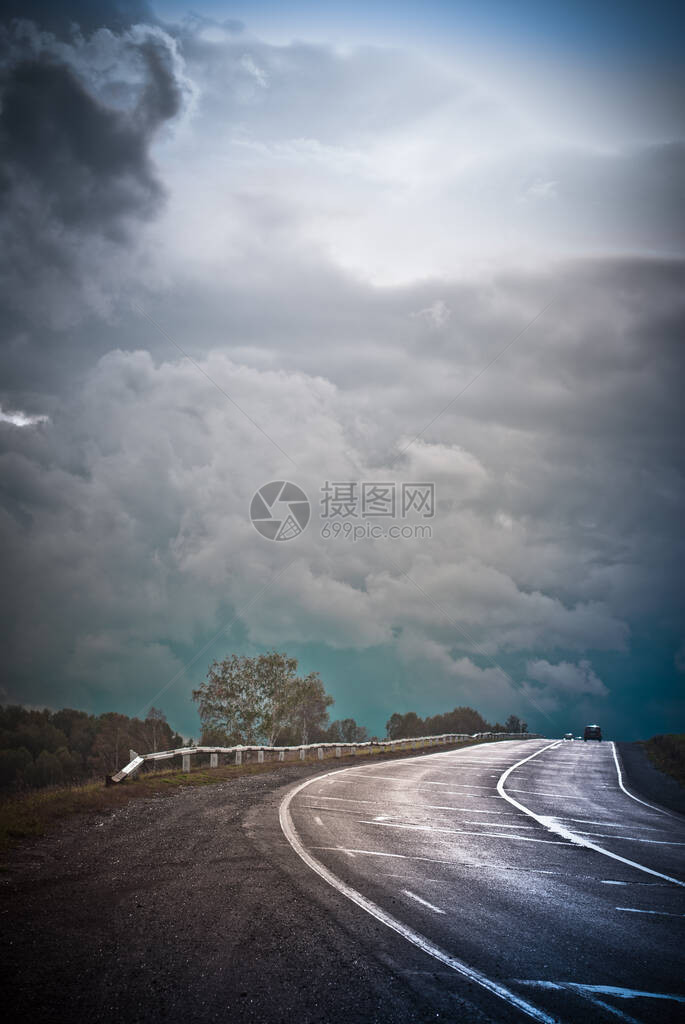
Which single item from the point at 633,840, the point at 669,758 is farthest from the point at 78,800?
the point at 669,758

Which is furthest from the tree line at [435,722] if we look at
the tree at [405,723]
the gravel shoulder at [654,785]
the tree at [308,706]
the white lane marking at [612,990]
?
the white lane marking at [612,990]

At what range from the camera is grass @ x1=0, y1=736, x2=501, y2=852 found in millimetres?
11195

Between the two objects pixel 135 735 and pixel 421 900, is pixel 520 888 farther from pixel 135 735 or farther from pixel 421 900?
pixel 135 735

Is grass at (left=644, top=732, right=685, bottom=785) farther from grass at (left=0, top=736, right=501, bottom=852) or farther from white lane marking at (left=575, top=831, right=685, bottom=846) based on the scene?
grass at (left=0, top=736, right=501, bottom=852)

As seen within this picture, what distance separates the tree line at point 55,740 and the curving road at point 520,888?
6346cm

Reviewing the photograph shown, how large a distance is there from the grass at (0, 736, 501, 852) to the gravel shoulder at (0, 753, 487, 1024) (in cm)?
127

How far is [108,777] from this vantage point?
57.5 ft

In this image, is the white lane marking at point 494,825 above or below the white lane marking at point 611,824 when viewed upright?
above

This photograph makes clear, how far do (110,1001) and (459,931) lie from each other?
3.08 meters

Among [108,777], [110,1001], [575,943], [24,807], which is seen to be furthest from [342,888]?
[108,777]

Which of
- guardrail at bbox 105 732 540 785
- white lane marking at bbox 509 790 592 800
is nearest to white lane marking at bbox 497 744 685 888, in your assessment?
white lane marking at bbox 509 790 592 800

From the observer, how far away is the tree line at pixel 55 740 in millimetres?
83000

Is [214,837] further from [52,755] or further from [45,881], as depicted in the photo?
[52,755]

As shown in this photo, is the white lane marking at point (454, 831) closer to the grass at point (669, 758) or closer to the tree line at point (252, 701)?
the grass at point (669, 758)
